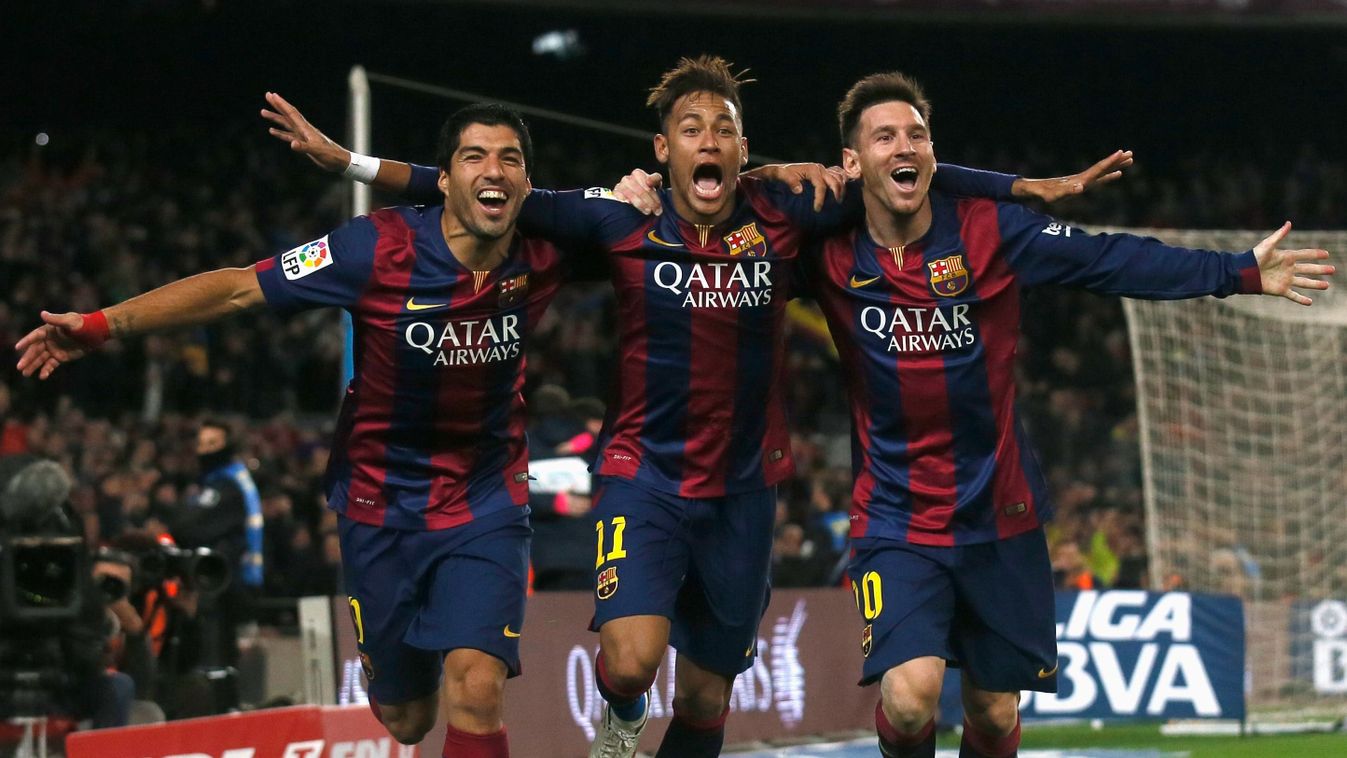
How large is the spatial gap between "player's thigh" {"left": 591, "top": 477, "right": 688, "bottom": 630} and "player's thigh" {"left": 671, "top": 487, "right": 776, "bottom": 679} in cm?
11

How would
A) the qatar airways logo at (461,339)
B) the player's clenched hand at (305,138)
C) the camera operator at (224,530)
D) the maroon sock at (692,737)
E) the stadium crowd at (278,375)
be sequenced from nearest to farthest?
1. the qatar airways logo at (461,339)
2. the player's clenched hand at (305,138)
3. the maroon sock at (692,737)
4. the camera operator at (224,530)
5. the stadium crowd at (278,375)

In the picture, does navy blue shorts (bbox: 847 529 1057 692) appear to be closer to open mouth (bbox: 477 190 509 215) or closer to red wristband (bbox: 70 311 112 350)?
open mouth (bbox: 477 190 509 215)

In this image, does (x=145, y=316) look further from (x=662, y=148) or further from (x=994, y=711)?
(x=994, y=711)

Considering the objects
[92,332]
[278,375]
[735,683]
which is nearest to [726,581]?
[92,332]

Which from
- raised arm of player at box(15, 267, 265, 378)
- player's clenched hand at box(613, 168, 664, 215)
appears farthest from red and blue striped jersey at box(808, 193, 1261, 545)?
raised arm of player at box(15, 267, 265, 378)

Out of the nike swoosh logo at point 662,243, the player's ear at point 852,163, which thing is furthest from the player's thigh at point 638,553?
the player's ear at point 852,163

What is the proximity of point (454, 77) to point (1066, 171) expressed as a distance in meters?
9.06

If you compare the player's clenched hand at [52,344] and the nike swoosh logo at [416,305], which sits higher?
the nike swoosh logo at [416,305]

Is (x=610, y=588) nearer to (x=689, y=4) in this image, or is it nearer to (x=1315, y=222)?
(x=689, y=4)

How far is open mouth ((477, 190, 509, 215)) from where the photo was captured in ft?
19.4

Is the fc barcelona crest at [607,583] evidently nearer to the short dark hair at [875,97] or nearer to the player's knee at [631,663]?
the player's knee at [631,663]

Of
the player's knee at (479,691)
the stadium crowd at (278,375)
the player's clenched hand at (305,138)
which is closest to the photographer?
→ the player's knee at (479,691)

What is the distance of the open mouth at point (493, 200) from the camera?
591 cm

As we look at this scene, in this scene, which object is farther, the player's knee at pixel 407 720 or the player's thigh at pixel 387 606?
the player's knee at pixel 407 720
